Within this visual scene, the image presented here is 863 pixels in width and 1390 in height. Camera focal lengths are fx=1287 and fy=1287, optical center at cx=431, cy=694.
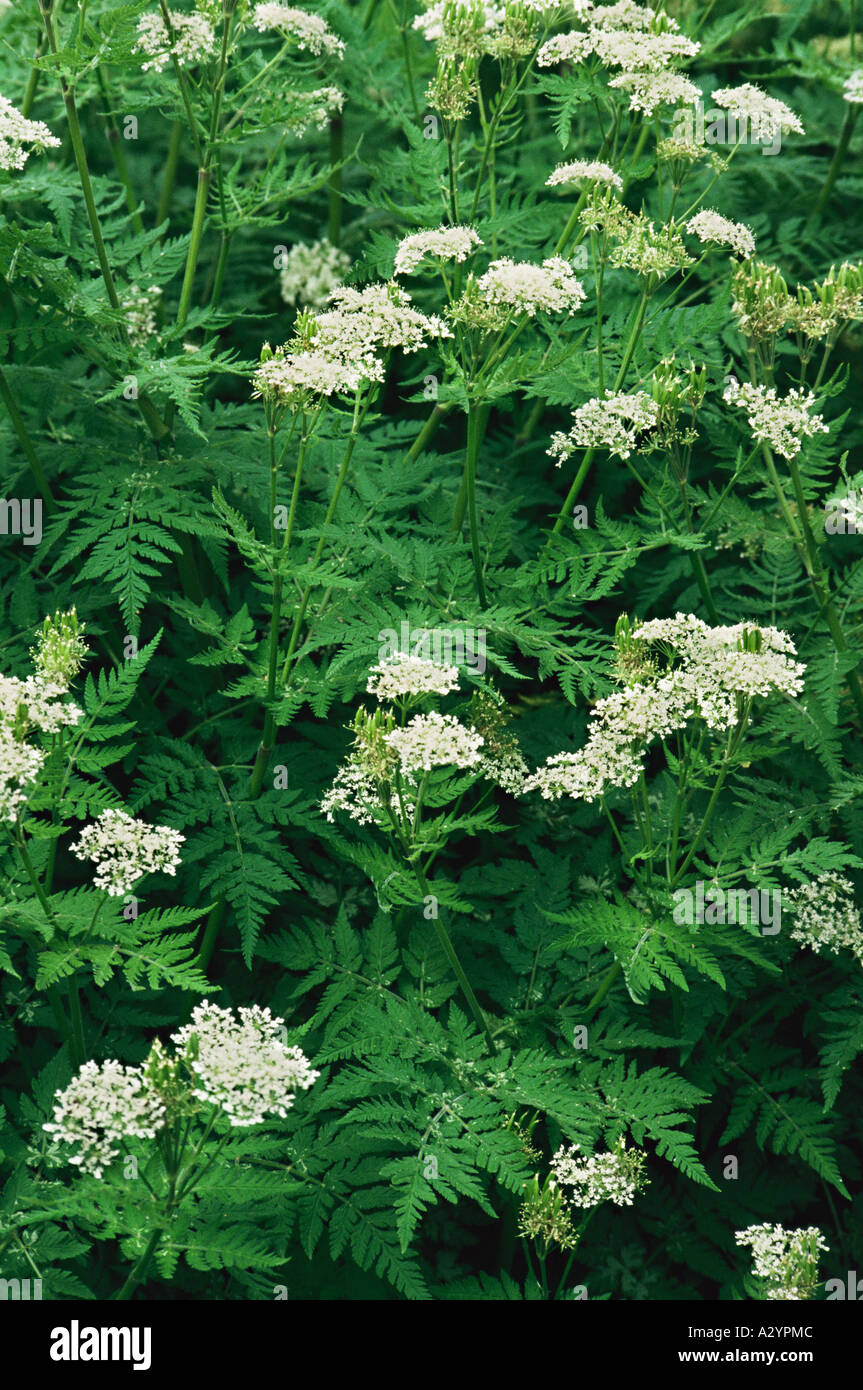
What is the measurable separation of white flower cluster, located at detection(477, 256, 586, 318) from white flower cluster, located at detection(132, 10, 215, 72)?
56.7 inches

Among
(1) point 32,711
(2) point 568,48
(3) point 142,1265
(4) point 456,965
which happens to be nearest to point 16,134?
(2) point 568,48

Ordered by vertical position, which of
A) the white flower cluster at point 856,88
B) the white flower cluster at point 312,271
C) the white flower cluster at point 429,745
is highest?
the white flower cluster at point 856,88

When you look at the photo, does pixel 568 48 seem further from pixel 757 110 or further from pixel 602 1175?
pixel 602 1175

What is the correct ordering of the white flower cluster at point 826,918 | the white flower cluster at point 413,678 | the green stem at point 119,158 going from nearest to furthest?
the white flower cluster at point 413,678 → the white flower cluster at point 826,918 → the green stem at point 119,158

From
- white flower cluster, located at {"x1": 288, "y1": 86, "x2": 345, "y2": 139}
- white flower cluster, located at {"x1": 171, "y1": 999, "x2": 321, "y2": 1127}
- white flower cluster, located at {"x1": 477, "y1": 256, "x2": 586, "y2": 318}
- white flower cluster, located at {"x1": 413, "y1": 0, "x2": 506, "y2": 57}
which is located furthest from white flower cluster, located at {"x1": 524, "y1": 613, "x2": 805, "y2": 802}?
white flower cluster, located at {"x1": 288, "y1": 86, "x2": 345, "y2": 139}

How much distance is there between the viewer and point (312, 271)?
6.29 metres

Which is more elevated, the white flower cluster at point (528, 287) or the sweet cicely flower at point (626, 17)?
the sweet cicely flower at point (626, 17)

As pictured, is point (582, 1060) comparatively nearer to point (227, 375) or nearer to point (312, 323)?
point (312, 323)

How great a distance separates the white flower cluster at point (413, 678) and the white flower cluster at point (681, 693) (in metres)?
0.53

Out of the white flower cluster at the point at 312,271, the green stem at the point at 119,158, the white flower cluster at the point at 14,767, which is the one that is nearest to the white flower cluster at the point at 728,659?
the white flower cluster at the point at 14,767

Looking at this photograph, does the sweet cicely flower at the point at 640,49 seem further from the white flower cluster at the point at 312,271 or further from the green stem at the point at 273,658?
the green stem at the point at 273,658

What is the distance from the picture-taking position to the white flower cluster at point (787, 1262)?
389cm

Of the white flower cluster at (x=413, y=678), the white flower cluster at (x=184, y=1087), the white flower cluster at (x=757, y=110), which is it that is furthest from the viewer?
the white flower cluster at (x=757, y=110)

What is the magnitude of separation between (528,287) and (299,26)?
1896mm
